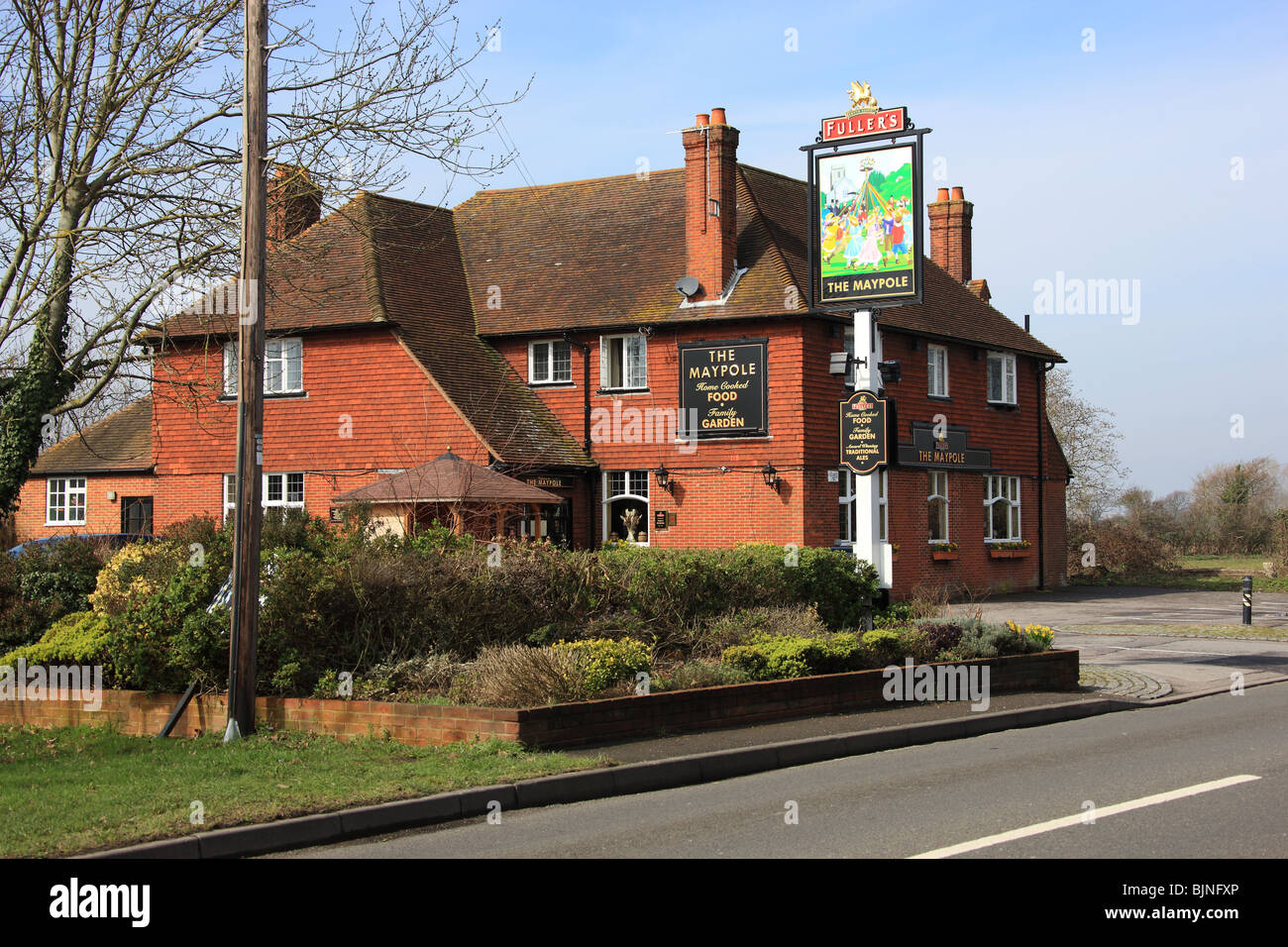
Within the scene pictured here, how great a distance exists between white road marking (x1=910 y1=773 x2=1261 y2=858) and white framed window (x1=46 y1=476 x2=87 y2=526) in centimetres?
3536

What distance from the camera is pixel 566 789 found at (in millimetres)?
9695

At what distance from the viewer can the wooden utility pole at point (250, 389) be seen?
1134 cm

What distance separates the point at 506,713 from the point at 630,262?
2145 cm

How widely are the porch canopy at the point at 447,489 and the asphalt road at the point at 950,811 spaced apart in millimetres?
9727

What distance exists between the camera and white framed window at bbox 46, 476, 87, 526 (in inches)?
1495

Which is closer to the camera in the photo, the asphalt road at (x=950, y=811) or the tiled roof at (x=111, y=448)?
the asphalt road at (x=950, y=811)

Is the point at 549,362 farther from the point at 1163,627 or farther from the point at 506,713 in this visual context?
the point at 506,713

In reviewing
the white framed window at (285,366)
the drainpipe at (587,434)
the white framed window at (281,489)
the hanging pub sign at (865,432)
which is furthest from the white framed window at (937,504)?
the white framed window at (285,366)

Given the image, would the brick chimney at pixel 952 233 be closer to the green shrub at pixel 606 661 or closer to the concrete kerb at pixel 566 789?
the concrete kerb at pixel 566 789

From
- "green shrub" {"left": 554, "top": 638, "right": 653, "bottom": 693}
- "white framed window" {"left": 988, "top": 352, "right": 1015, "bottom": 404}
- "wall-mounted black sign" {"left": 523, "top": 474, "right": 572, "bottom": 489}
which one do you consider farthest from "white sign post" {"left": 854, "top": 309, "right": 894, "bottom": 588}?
"white framed window" {"left": 988, "top": 352, "right": 1015, "bottom": 404}

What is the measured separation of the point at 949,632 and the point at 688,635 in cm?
339

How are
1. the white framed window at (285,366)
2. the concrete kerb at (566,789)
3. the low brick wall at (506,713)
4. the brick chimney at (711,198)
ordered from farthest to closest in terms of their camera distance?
the white framed window at (285,366) < the brick chimney at (711,198) < the low brick wall at (506,713) < the concrete kerb at (566,789)
